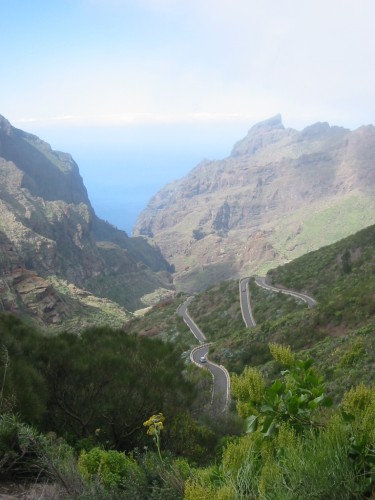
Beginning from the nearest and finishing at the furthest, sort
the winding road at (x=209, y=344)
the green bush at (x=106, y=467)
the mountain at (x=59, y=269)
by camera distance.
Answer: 1. the green bush at (x=106, y=467)
2. the winding road at (x=209, y=344)
3. the mountain at (x=59, y=269)

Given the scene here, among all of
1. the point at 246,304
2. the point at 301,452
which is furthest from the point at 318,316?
the point at 301,452

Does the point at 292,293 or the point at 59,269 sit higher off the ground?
the point at 59,269

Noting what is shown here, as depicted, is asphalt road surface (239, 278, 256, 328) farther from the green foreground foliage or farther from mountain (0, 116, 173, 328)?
the green foreground foliage

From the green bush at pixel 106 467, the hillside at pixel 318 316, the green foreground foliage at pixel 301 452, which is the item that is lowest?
the hillside at pixel 318 316

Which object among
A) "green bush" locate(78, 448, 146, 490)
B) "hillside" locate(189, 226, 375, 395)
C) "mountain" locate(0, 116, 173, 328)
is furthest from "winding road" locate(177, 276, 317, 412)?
"mountain" locate(0, 116, 173, 328)

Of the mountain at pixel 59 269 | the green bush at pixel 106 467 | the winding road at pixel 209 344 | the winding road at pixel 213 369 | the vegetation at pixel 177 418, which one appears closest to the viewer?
the vegetation at pixel 177 418

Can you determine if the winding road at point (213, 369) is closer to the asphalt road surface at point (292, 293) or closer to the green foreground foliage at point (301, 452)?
the asphalt road surface at point (292, 293)

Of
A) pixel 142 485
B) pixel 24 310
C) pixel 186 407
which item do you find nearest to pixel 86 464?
pixel 142 485

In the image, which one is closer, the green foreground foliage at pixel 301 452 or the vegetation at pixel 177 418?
the green foreground foliage at pixel 301 452

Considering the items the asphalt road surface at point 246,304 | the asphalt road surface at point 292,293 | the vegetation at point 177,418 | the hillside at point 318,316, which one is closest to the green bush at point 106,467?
the vegetation at point 177,418

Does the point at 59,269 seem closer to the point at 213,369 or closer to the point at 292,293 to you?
the point at 292,293

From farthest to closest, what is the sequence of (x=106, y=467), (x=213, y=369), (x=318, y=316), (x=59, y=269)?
(x=59, y=269), (x=318, y=316), (x=213, y=369), (x=106, y=467)

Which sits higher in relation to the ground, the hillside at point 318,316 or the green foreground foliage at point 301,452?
the green foreground foliage at point 301,452

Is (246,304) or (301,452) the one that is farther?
(246,304)
